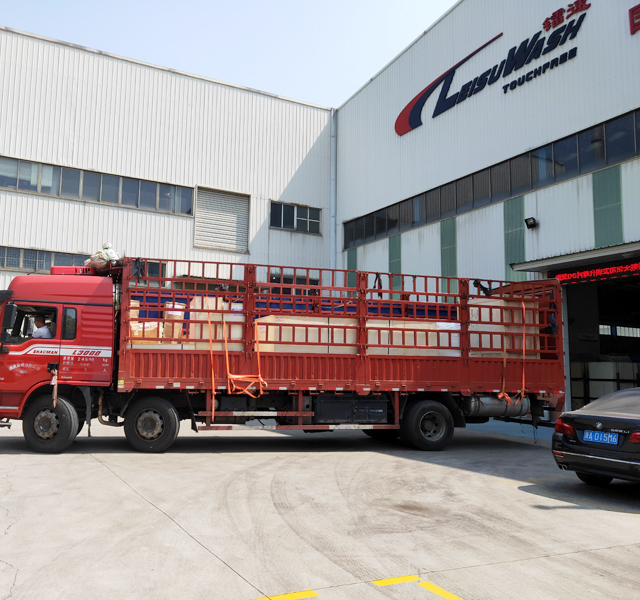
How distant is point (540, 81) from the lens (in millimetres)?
16422

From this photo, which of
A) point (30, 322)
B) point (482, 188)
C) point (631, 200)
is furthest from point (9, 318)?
point (482, 188)

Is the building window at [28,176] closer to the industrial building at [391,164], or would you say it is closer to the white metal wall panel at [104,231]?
the industrial building at [391,164]

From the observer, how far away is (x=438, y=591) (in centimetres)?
402

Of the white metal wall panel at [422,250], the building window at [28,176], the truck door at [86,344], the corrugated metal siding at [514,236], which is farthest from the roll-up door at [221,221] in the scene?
the truck door at [86,344]

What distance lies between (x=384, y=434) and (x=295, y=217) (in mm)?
14349

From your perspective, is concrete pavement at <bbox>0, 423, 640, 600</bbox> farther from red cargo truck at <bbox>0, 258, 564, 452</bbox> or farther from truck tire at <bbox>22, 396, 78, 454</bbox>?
red cargo truck at <bbox>0, 258, 564, 452</bbox>

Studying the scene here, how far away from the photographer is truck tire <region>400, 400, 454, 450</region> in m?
11.2

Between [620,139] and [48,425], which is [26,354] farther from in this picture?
[620,139]

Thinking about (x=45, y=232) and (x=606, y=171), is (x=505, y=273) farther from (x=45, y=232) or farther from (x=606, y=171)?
(x=45, y=232)

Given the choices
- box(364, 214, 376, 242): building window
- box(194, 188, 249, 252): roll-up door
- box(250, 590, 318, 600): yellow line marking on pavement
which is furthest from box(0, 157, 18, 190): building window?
box(250, 590, 318, 600): yellow line marking on pavement

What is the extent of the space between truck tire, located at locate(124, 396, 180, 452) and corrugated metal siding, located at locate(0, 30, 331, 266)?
12.8 m

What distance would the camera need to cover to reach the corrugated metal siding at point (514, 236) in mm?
16672

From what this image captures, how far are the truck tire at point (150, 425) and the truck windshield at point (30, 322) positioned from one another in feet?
6.30

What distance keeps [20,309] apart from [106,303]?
1.41 metres
